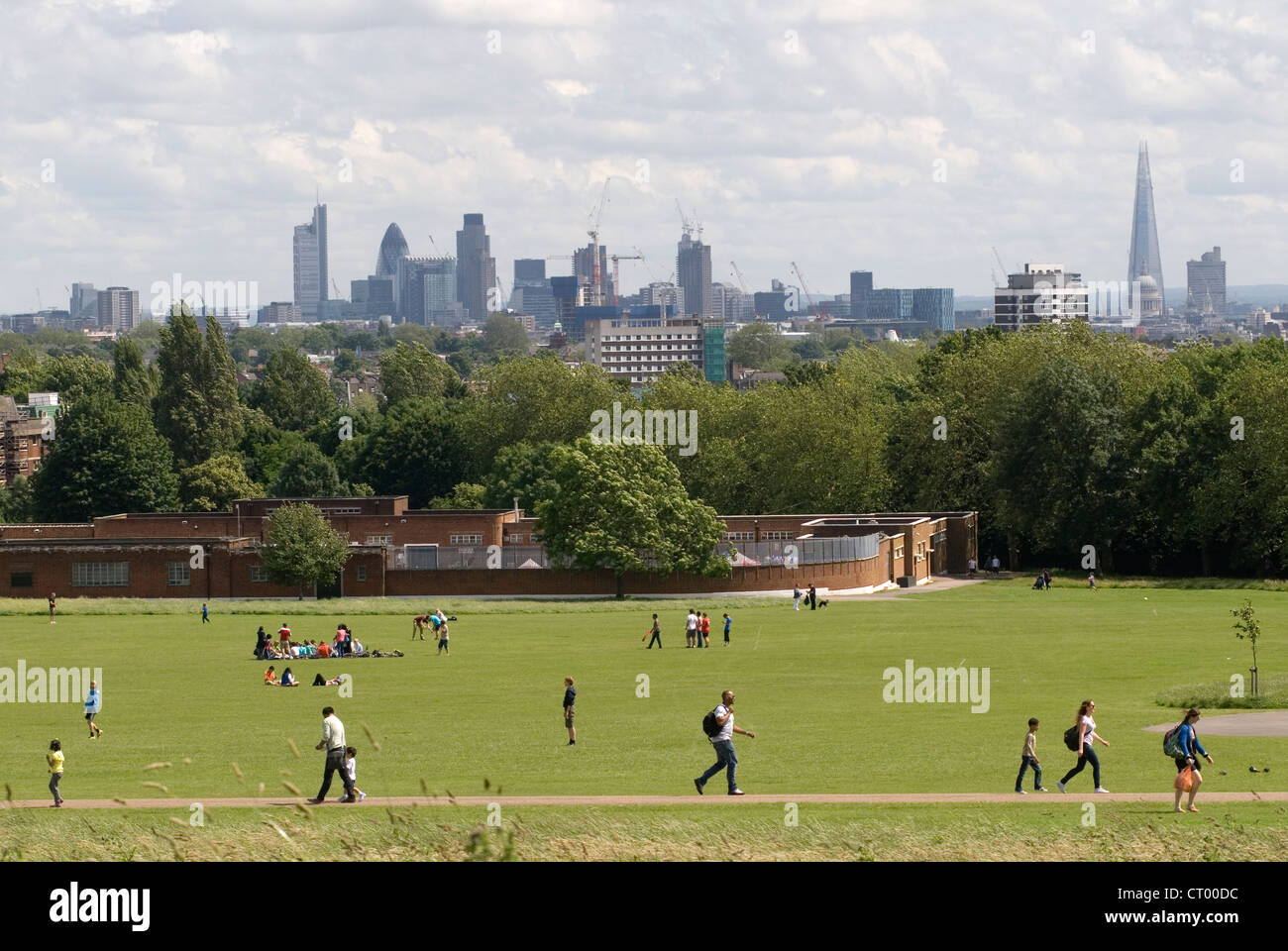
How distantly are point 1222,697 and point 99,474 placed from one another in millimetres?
100560

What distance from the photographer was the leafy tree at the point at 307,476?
133 meters

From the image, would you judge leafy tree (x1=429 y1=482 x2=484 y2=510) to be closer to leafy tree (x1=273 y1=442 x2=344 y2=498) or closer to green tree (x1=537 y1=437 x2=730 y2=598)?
leafy tree (x1=273 y1=442 x2=344 y2=498)

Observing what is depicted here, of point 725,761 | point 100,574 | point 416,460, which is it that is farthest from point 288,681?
point 416,460

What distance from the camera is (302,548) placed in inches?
3430

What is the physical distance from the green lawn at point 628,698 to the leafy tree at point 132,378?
78.1 metres

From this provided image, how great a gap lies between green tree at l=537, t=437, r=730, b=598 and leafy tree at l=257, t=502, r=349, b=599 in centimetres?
1061

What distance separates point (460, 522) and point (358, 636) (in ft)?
123

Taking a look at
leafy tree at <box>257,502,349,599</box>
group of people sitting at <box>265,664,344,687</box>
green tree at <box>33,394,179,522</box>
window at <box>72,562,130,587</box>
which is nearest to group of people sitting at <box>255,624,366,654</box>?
group of people sitting at <box>265,664,344,687</box>

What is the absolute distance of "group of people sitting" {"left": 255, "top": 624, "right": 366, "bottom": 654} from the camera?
59.7 m

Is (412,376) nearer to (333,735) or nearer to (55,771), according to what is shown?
Result: (55,771)

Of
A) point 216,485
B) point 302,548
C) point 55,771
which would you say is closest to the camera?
point 55,771
